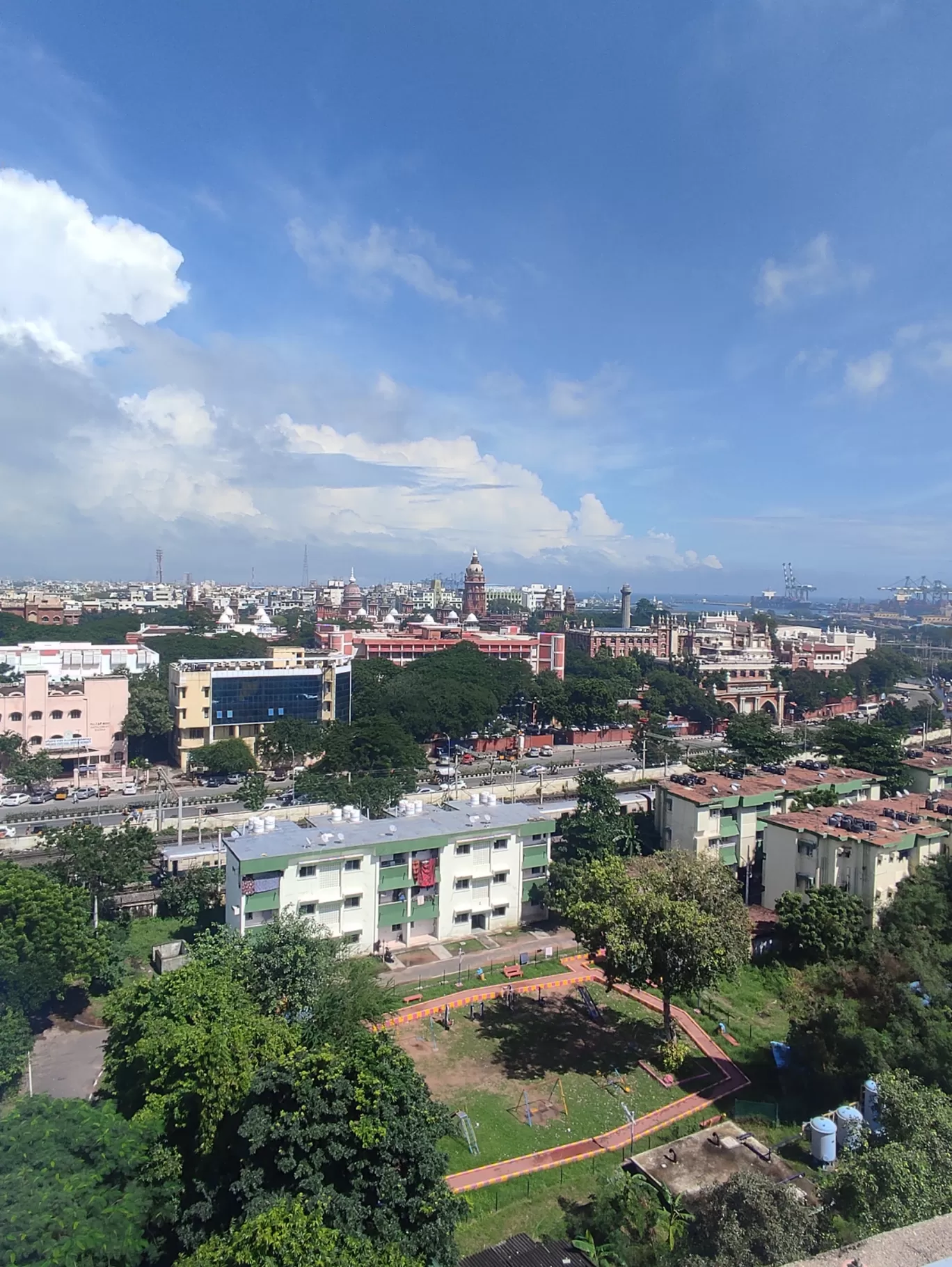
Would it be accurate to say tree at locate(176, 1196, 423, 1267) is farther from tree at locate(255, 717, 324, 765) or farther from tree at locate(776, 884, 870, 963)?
tree at locate(255, 717, 324, 765)

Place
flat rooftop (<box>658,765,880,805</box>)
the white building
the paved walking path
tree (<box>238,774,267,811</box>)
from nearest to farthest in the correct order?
1. the paved walking path
2. flat rooftop (<box>658,765,880,805</box>)
3. tree (<box>238,774,267,811</box>)
4. the white building

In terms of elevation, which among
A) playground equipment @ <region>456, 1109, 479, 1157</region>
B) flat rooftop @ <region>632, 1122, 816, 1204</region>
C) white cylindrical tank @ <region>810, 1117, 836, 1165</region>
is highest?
white cylindrical tank @ <region>810, 1117, 836, 1165</region>

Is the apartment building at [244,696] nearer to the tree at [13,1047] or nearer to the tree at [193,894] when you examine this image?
the tree at [193,894]

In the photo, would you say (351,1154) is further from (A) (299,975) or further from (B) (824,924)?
(B) (824,924)

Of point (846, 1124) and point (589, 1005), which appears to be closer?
point (846, 1124)

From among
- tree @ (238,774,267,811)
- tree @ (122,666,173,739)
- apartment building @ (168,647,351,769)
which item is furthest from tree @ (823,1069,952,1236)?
tree @ (122,666,173,739)

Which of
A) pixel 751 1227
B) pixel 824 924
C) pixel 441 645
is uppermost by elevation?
pixel 441 645

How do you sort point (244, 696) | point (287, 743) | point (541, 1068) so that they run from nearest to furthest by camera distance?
1. point (541, 1068)
2. point (287, 743)
3. point (244, 696)

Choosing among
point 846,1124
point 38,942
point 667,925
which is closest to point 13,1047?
point 38,942
